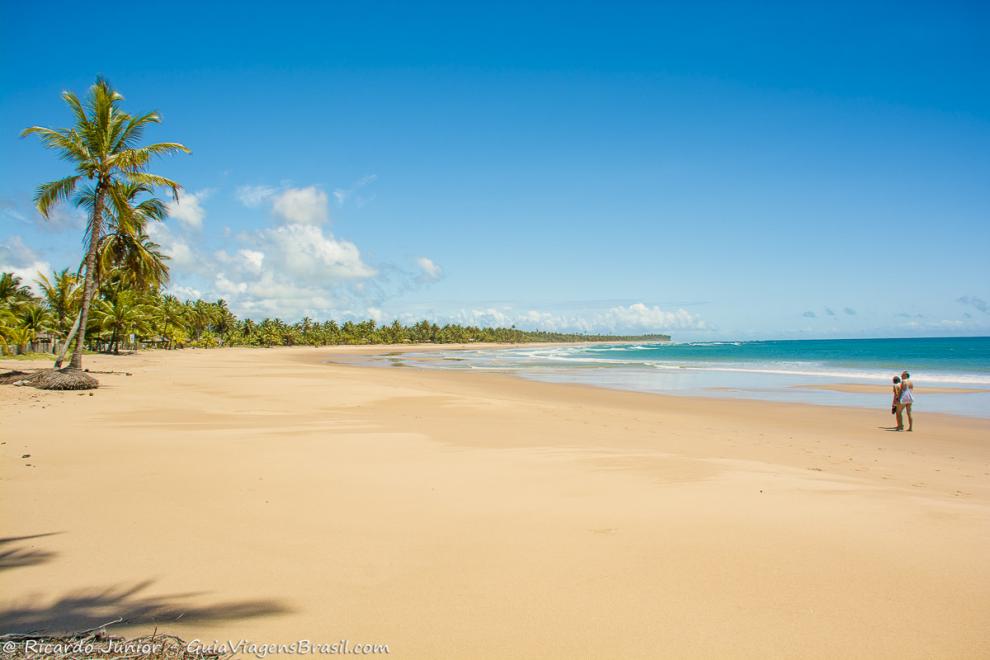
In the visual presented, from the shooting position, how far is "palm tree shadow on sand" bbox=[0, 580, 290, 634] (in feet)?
10.4

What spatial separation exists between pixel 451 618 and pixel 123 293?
199 feet

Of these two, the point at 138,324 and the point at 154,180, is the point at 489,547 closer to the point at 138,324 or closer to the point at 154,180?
the point at 154,180

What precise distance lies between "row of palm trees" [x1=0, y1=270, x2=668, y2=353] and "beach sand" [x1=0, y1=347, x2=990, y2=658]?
21641 millimetres

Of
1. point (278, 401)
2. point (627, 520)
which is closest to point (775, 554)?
point (627, 520)

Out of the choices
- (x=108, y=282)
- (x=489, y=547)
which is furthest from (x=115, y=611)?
(x=108, y=282)

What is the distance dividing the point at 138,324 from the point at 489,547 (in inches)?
2412

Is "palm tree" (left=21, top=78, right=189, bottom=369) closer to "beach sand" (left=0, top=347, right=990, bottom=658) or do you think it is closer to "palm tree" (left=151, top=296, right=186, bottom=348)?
"beach sand" (left=0, top=347, right=990, bottom=658)

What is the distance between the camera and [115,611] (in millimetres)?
3348

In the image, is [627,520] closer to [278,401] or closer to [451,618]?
[451,618]

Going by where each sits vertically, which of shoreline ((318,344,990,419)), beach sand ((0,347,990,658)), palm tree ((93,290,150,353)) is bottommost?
shoreline ((318,344,990,419))

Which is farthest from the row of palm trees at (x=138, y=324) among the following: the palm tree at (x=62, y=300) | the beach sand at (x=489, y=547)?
the beach sand at (x=489, y=547)

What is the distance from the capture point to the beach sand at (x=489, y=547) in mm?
3230

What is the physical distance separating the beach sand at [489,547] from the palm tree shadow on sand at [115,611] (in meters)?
0.02

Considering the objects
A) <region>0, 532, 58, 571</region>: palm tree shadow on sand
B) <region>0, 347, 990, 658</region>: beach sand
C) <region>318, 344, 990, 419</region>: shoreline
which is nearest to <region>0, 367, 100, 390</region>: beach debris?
<region>0, 347, 990, 658</region>: beach sand
